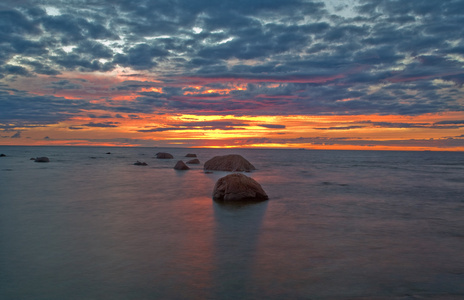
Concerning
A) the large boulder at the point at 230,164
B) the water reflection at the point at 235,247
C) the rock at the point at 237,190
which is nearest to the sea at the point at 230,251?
the water reflection at the point at 235,247

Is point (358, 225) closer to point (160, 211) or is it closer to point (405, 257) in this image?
point (405, 257)

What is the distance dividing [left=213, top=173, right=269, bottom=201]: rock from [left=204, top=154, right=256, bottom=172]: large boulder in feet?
Result: 76.1

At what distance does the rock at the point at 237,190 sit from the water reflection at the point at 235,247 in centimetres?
99

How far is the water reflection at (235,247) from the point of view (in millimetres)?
6379

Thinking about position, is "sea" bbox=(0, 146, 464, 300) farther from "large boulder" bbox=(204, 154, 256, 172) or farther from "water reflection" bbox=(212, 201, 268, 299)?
"large boulder" bbox=(204, 154, 256, 172)

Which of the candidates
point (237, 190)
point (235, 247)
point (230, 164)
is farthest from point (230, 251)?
point (230, 164)

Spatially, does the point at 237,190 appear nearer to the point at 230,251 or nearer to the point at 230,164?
the point at 230,251

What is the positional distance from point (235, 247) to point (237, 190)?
7411mm

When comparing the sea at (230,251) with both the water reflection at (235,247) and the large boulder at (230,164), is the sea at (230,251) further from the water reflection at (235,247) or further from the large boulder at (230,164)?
the large boulder at (230,164)

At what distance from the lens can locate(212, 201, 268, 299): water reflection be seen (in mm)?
6379

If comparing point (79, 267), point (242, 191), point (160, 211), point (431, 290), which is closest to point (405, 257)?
point (431, 290)

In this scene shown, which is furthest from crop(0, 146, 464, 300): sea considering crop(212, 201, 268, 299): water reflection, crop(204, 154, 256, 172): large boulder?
crop(204, 154, 256, 172): large boulder

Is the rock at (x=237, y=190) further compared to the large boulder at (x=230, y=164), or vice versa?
the large boulder at (x=230, y=164)

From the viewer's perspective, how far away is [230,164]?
41.3 meters
